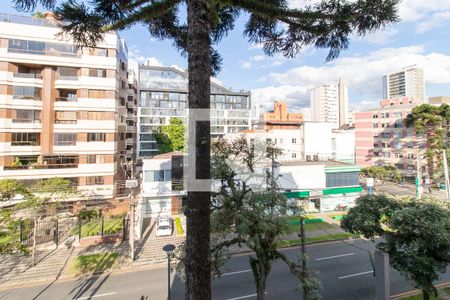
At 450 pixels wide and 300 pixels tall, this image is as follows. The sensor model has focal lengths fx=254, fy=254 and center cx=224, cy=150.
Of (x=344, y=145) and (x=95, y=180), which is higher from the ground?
(x=344, y=145)

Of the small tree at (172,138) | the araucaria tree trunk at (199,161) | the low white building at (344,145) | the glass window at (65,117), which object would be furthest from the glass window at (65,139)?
the low white building at (344,145)

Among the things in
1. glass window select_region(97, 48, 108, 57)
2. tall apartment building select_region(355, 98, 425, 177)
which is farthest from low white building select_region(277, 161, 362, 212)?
glass window select_region(97, 48, 108, 57)

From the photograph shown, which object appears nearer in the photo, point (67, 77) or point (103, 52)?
point (67, 77)

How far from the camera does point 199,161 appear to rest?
3369mm

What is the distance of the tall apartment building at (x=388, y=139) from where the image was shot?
39531 mm

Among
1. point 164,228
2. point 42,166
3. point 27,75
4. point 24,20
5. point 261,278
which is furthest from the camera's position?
point 27,75

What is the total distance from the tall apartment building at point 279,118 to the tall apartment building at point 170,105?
18.0 ft

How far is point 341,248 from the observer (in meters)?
17.1

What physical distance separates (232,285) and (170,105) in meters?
47.3

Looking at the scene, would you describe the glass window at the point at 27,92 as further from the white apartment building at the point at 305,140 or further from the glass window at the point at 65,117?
the white apartment building at the point at 305,140

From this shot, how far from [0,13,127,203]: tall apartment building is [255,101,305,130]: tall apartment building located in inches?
1354

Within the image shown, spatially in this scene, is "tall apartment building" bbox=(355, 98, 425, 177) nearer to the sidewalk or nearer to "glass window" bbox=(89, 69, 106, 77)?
the sidewalk

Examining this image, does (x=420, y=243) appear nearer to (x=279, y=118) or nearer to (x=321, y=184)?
(x=321, y=184)

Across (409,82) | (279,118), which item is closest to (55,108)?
(279,118)
